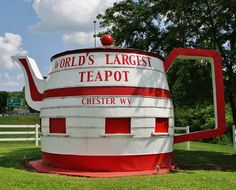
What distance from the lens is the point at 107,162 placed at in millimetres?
11453

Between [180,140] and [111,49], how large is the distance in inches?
135

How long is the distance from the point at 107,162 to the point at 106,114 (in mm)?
1195

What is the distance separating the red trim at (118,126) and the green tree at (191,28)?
6171mm

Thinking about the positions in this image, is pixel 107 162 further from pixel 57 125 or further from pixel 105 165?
pixel 57 125

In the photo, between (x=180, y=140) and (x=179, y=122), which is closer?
(x=180, y=140)

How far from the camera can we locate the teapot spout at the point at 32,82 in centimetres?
1378

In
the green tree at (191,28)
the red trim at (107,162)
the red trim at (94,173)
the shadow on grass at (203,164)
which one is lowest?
the shadow on grass at (203,164)

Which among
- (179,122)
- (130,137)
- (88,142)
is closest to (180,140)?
(130,137)

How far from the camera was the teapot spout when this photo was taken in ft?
45.2

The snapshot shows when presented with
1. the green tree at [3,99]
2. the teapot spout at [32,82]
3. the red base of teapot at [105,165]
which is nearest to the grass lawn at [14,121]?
the green tree at [3,99]

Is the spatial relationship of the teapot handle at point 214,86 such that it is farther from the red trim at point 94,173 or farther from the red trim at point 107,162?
the red trim at point 107,162

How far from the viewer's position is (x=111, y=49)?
11852mm

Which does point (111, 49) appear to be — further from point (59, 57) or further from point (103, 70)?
point (59, 57)

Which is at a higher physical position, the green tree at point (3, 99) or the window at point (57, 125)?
the green tree at point (3, 99)
